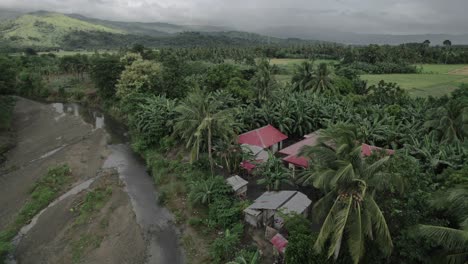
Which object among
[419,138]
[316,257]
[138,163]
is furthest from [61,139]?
[419,138]

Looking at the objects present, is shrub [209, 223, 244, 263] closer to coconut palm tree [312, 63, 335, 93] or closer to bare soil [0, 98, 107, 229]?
bare soil [0, 98, 107, 229]

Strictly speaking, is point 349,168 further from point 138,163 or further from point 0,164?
point 0,164

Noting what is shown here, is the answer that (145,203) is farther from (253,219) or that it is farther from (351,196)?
(351,196)

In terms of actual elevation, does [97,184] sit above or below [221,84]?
below

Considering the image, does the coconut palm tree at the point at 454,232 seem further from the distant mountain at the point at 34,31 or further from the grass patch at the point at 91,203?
the distant mountain at the point at 34,31

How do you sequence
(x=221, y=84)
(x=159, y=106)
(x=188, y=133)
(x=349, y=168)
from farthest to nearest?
(x=221, y=84) < (x=159, y=106) < (x=188, y=133) < (x=349, y=168)

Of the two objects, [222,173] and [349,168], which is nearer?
[349,168]
